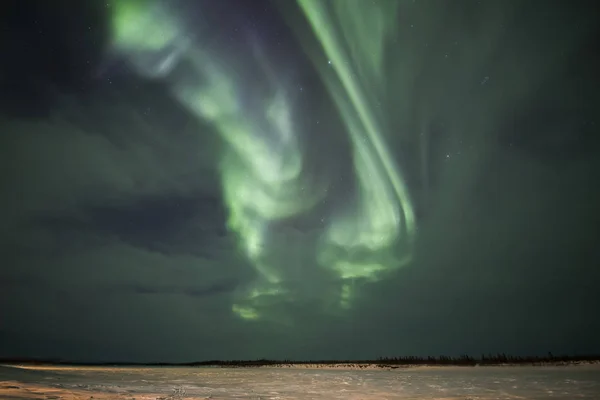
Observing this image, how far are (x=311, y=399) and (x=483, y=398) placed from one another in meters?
5.87

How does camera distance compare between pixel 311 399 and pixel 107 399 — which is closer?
pixel 107 399

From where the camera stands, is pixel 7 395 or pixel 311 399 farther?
pixel 311 399

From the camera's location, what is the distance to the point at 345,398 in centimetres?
1378

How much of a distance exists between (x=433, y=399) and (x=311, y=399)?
420 centimetres

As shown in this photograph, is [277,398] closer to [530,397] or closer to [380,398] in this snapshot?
[380,398]

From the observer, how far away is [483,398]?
13.2m

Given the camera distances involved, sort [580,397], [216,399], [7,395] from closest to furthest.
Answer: [7,395], [580,397], [216,399]

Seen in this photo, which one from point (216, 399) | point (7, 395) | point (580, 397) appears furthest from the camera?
point (216, 399)

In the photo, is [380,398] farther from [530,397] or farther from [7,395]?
[7,395]

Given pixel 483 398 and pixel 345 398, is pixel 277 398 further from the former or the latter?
pixel 483 398

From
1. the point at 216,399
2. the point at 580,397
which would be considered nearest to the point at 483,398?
A: the point at 580,397

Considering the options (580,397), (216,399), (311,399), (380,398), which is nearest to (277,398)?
(311,399)

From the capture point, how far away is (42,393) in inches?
501

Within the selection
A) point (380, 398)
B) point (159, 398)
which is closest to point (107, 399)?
point (159, 398)
